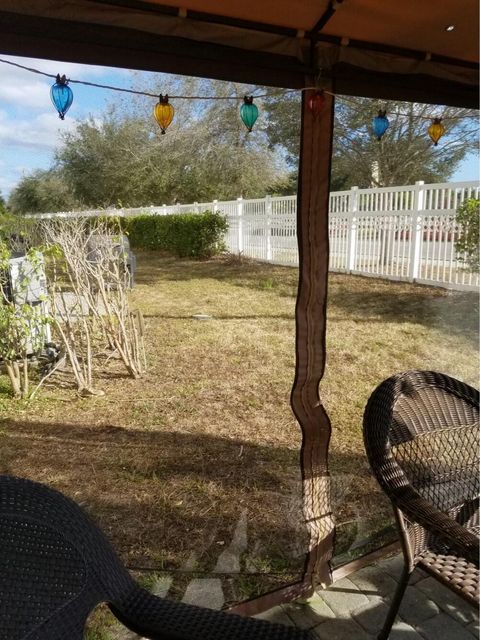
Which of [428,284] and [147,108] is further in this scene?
[428,284]

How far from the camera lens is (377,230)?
309 centimetres

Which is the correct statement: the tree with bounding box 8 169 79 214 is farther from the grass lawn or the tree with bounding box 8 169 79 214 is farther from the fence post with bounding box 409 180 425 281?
the fence post with bounding box 409 180 425 281

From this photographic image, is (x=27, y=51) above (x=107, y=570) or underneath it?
above

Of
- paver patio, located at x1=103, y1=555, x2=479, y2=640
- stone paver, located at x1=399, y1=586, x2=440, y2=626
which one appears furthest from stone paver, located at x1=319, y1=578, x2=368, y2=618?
stone paver, located at x1=399, y1=586, x2=440, y2=626

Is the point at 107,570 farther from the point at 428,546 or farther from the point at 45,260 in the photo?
the point at 45,260

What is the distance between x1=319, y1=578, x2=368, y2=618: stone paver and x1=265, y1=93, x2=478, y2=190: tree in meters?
1.50

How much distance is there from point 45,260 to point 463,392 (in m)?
2.29

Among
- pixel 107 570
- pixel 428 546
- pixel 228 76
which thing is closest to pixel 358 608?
pixel 428 546

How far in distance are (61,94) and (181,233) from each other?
62.0 inches

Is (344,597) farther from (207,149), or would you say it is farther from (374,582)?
(207,149)

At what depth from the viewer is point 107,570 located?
0.97 m

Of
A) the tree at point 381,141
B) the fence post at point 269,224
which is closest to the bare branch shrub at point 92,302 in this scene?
the fence post at point 269,224

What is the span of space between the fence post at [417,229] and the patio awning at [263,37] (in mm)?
1194

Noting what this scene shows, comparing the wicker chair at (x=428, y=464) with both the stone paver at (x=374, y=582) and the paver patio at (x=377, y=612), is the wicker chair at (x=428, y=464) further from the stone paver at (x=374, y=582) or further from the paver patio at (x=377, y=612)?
the stone paver at (x=374, y=582)
